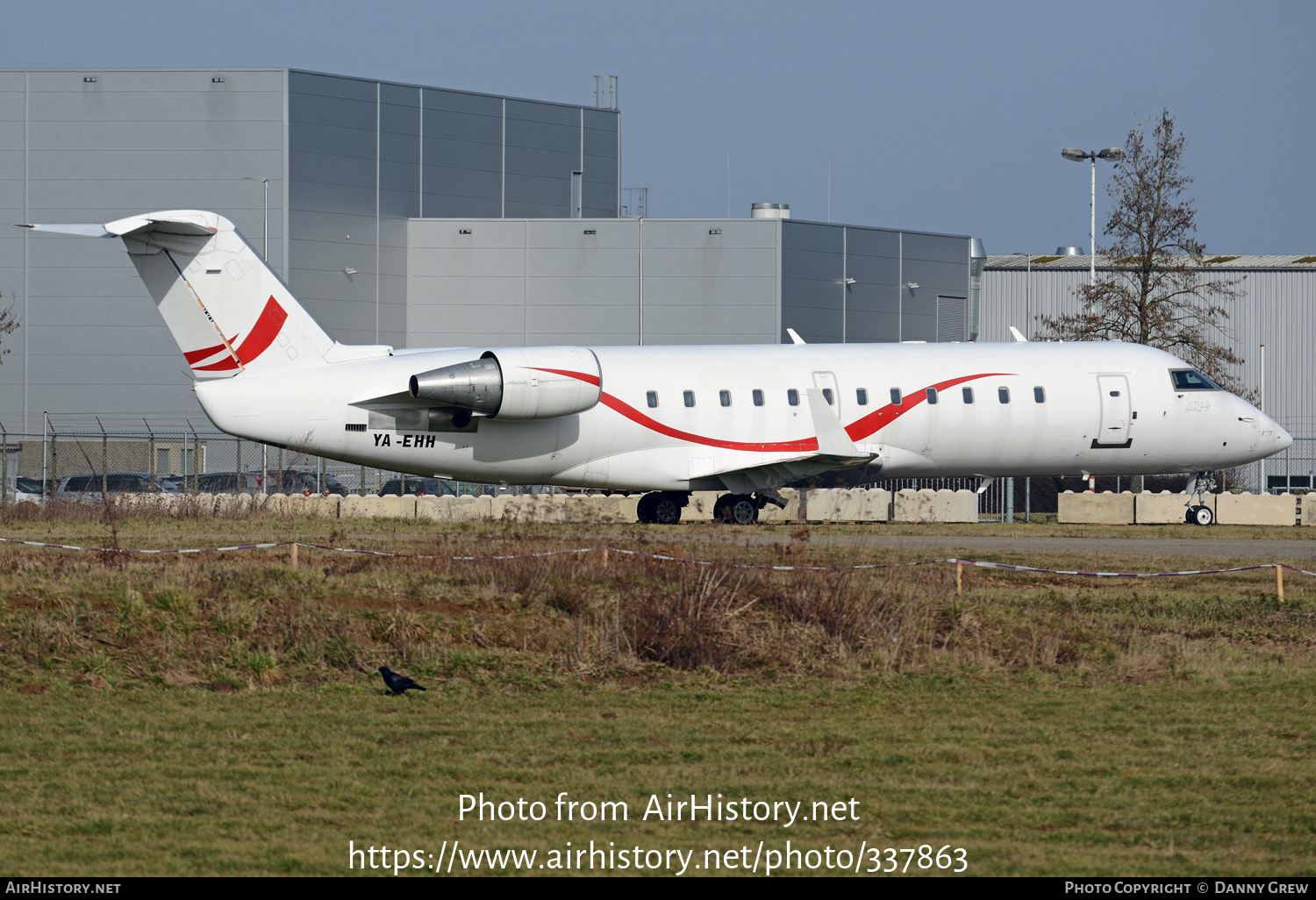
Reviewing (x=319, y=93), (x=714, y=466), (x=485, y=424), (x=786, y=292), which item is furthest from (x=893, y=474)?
(x=319, y=93)

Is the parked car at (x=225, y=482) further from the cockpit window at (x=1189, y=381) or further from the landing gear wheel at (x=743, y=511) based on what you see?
the cockpit window at (x=1189, y=381)

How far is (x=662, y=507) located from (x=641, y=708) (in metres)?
17.8

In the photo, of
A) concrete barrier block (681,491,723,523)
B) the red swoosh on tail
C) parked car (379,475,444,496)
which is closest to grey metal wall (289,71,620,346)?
parked car (379,475,444,496)

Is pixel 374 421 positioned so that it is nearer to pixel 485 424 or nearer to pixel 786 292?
pixel 485 424

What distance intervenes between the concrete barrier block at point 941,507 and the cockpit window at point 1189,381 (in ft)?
18.3

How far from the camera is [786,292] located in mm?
60781

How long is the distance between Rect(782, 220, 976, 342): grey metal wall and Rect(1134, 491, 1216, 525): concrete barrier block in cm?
2853

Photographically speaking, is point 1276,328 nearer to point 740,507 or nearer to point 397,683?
point 740,507

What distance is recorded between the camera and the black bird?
1231 centimetres

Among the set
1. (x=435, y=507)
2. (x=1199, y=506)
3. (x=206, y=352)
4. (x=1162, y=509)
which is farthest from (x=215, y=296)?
(x=1162, y=509)

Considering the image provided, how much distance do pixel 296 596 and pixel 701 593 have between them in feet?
14.4

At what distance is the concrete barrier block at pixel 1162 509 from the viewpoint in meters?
33.1

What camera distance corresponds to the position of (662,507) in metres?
29.8
